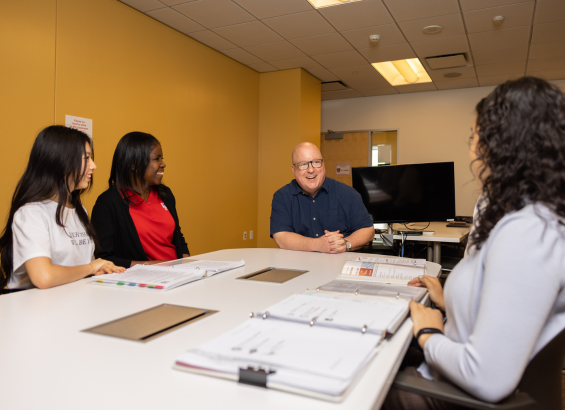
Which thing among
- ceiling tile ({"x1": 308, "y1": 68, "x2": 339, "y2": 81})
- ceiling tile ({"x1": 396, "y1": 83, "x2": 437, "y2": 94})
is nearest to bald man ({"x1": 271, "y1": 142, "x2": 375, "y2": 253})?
ceiling tile ({"x1": 308, "y1": 68, "x2": 339, "y2": 81})

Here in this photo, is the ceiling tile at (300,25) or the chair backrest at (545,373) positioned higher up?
the ceiling tile at (300,25)

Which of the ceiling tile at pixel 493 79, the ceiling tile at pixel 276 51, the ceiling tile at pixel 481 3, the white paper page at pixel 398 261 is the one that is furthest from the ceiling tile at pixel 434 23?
the white paper page at pixel 398 261

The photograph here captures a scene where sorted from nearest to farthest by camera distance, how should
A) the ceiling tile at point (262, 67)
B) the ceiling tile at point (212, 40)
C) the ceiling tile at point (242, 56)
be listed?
the ceiling tile at point (212, 40), the ceiling tile at point (242, 56), the ceiling tile at point (262, 67)

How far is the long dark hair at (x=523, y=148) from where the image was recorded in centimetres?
82

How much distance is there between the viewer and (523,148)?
83cm

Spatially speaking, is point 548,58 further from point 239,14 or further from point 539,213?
point 539,213

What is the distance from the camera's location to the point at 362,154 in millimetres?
6887

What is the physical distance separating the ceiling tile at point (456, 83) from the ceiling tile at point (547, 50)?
106 cm

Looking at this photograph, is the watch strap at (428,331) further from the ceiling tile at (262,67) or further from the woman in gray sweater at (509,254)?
the ceiling tile at (262,67)

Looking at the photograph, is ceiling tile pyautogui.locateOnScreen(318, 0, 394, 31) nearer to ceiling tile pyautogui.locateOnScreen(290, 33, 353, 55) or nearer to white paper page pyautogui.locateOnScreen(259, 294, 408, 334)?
ceiling tile pyautogui.locateOnScreen(290, 33, 353, 55)

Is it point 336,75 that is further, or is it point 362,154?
point 362,154

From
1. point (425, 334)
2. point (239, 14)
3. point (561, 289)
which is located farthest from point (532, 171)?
point (239, 14)

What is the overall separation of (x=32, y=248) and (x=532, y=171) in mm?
1450

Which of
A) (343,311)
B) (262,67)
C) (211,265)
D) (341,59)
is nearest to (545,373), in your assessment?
(343,311)
